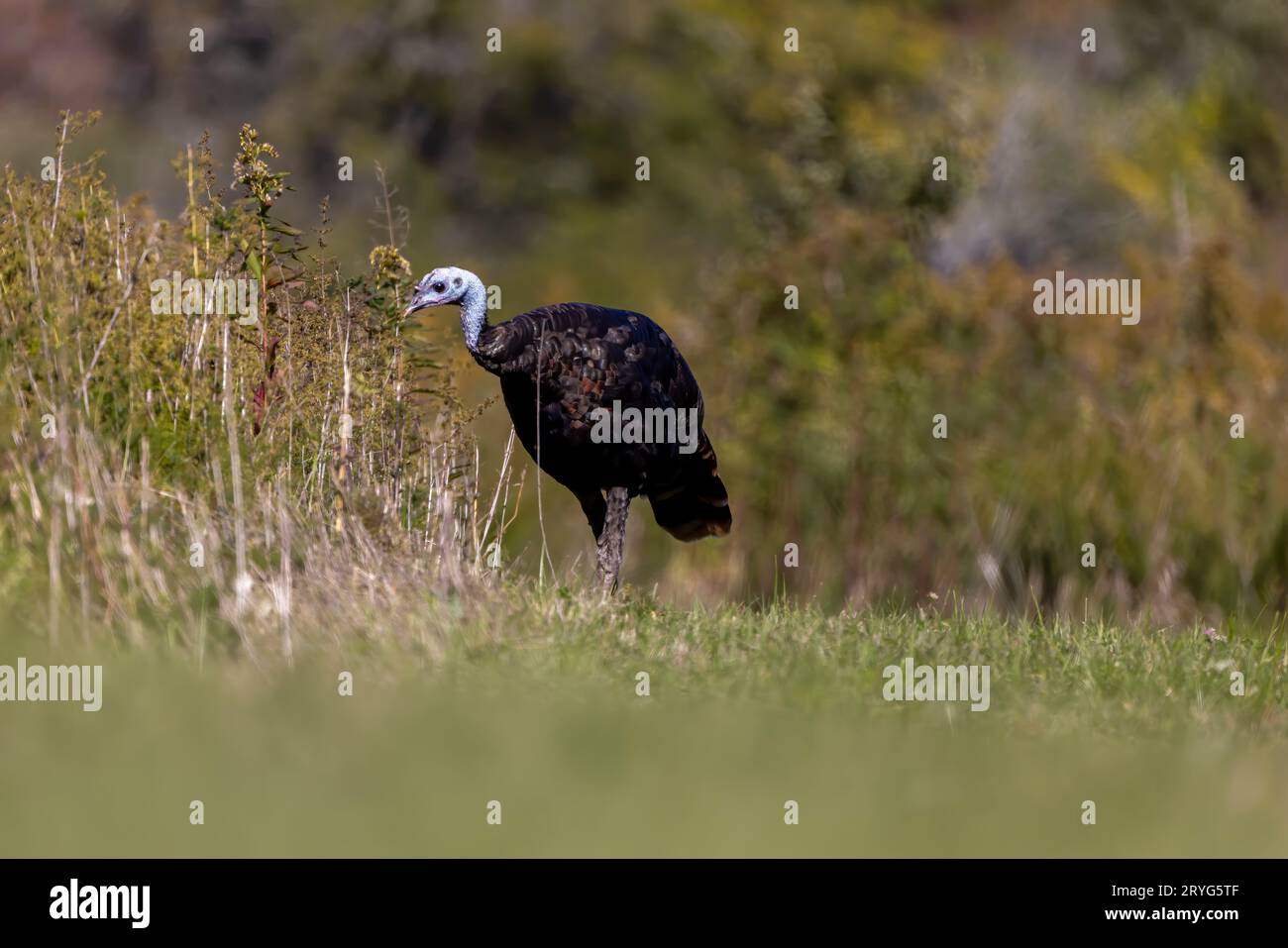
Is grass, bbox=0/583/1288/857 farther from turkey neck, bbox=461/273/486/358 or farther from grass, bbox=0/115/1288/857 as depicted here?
turkey neck, bbox=461/273/486/358

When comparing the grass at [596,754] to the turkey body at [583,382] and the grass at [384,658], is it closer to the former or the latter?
the grass at [384,658]

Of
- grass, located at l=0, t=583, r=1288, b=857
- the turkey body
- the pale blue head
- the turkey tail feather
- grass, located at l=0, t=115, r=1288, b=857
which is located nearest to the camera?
grass, located at l=0, t=583, r=1288, b=857

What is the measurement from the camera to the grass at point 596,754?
17.0ft

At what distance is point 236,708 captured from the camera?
235 inches

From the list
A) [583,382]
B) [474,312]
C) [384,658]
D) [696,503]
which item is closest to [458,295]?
[474,312]

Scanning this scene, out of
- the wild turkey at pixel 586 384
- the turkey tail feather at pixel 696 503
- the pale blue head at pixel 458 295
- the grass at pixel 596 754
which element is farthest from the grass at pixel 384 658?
the turkey tail feather at pixel 696 503

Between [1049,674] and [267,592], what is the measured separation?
3.27 m

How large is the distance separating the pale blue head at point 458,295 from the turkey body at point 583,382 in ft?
0.23

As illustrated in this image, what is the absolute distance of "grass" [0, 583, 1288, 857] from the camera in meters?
5.20

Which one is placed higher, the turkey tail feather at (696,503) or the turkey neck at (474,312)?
the turkey neck at (474,312)

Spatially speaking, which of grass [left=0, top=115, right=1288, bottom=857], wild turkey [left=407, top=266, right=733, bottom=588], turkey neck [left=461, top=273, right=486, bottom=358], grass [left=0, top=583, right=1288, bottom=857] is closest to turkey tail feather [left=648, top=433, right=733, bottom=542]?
wild turkey [left=407, top=266, right=733, bottom=588]

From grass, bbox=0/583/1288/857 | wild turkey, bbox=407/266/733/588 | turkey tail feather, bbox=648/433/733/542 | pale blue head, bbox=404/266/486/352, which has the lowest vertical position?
grass, bbox=0/583/1288/857

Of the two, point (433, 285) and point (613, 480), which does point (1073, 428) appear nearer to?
point (613, 480)

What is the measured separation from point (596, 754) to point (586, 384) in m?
3.27
